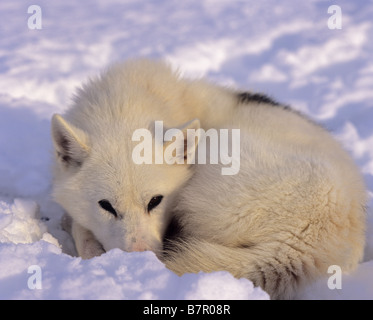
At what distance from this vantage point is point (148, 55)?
5.93 metres

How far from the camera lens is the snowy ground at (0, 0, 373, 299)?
2436 mm

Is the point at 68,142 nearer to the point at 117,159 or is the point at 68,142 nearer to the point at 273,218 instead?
the point at 117,159

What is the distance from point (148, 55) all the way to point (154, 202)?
300 cm

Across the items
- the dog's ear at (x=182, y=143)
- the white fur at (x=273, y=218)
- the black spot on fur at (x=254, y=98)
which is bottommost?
the white fur at (x=273, y=218)

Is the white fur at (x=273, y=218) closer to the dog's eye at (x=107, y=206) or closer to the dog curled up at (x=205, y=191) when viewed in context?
the dog curled up at (x=205, y=191)

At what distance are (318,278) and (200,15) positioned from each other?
7.97m

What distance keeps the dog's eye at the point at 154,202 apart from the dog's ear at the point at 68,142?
23.3 inches

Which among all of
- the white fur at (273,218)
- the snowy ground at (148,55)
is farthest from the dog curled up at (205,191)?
the snowy ground at (148,55)

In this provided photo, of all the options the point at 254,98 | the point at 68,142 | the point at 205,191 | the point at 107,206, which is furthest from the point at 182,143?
the point at 254,98

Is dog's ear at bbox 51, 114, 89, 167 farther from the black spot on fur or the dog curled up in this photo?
the black spot on fur

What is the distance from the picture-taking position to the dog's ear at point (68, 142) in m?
3.31
